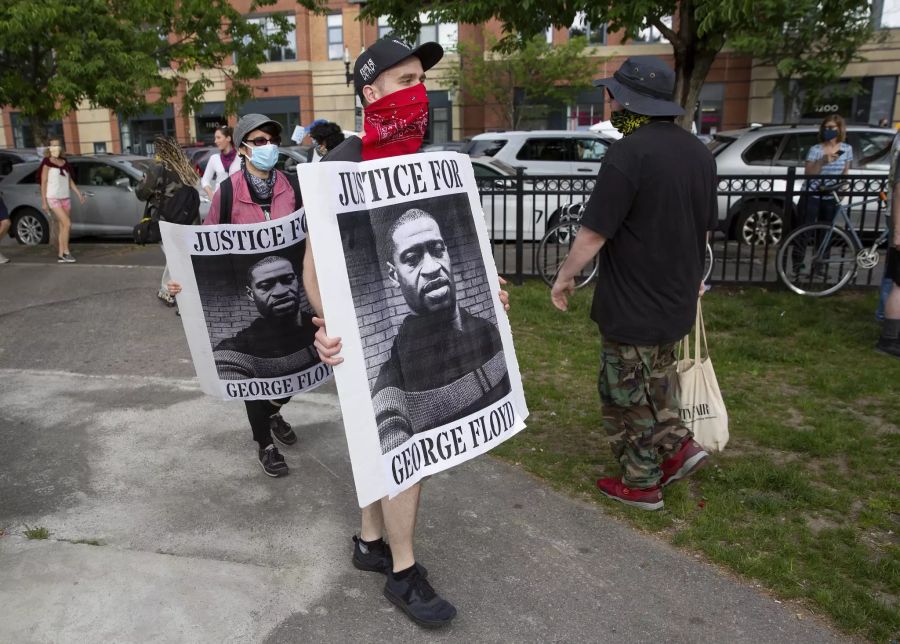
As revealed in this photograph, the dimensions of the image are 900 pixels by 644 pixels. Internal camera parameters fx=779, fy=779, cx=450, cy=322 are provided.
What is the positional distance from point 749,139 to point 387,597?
10.6m

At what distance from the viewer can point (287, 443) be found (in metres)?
4.45

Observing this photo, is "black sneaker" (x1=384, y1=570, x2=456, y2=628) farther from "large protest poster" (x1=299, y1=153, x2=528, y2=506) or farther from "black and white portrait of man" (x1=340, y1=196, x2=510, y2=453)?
"black and white portrait of man" (x1=340, y1=196, x2=510, y2=453)

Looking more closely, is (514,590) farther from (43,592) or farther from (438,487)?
(43,592)

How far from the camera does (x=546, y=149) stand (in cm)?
1381

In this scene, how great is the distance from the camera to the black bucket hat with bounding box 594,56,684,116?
3.33 meters

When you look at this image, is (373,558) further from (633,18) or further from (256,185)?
(633,18)

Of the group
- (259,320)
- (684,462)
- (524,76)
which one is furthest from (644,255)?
(524,76)

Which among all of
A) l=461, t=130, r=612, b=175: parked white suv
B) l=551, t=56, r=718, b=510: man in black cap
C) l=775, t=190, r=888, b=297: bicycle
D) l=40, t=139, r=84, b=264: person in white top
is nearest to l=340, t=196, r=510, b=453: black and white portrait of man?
l=551, t=56, r=718, b=510: man in black cap

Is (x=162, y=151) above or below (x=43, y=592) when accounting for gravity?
above

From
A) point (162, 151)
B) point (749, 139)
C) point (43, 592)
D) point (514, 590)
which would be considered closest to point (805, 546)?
point (514, 590)

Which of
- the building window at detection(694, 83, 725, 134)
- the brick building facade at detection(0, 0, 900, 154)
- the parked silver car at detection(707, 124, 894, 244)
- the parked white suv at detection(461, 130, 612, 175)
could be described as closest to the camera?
the parked silver car at detection(707, 124, 894, 244)

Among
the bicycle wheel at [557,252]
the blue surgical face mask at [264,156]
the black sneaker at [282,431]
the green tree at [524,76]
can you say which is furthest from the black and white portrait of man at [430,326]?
the green tree at [524,76]

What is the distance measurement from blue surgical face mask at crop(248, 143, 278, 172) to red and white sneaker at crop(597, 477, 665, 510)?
232cm

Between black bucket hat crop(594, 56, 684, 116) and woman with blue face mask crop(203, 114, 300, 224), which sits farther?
woman with blue face mask crop(203, 114, 300, 224)
